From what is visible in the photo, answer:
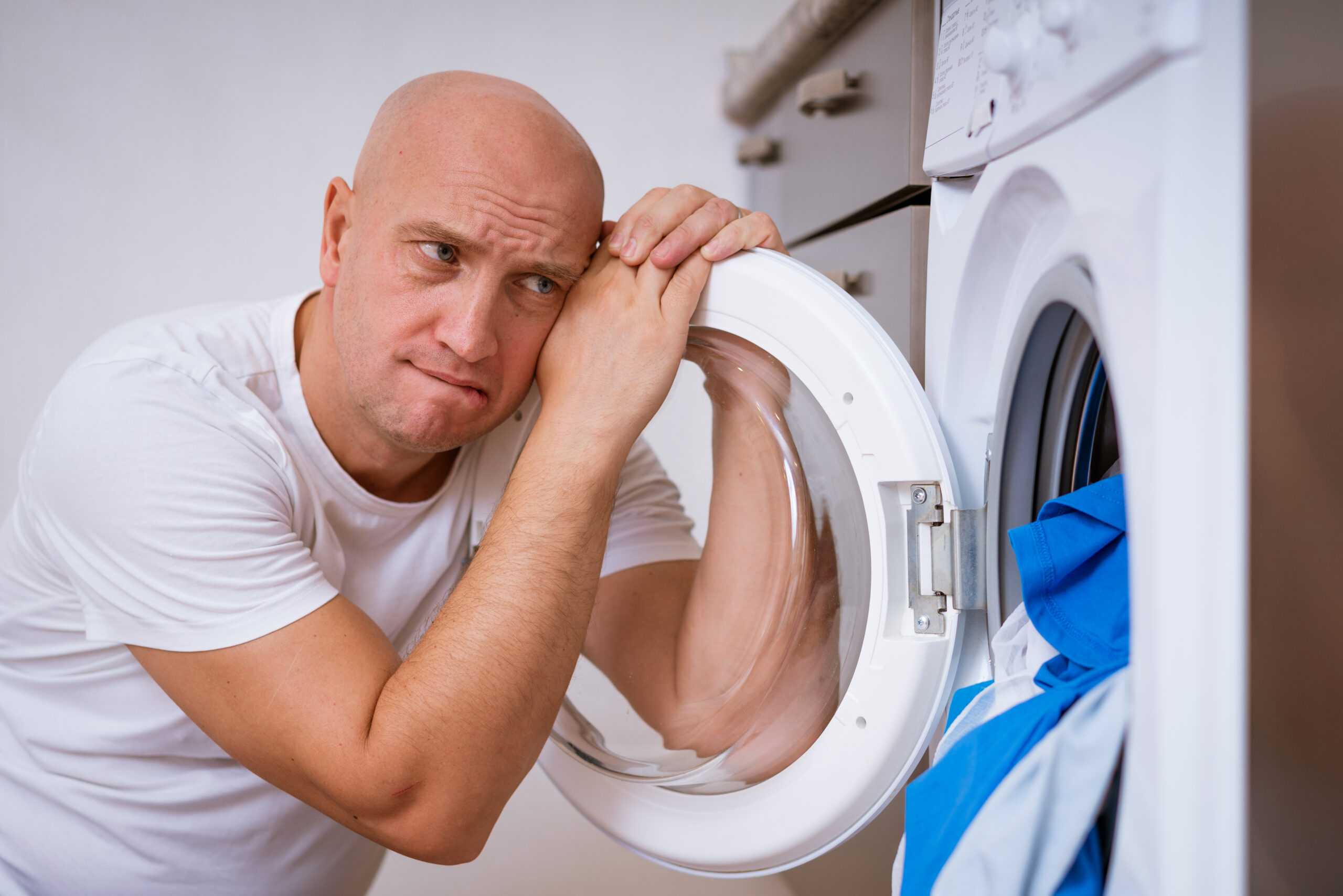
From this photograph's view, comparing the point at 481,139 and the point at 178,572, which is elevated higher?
the point at 481,139

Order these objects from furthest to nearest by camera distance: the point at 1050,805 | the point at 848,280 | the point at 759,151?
the point at 759,151 → the point at 848,280 → the point at 1050,805

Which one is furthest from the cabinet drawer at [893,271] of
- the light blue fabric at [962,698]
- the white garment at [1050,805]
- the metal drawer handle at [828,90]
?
the white garment at [1050,805]

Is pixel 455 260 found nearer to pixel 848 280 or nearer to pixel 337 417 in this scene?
pixel 337 417

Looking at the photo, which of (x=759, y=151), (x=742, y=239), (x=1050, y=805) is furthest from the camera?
(x=759, y=151)

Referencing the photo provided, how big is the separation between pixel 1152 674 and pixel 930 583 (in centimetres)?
35

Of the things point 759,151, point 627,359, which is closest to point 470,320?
point 627,359

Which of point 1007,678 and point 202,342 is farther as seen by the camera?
point 202,342

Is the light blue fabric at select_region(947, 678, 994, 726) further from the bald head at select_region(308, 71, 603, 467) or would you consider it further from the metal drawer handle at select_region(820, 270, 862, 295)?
the metal drawer handle at select_region(820, 270, 862, 295)

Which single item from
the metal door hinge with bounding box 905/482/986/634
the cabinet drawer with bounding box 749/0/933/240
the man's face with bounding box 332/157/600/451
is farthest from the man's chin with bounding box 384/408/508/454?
the cabinet drawer with bounding box 749/0/933/240

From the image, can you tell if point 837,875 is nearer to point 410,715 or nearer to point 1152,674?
point 410,715

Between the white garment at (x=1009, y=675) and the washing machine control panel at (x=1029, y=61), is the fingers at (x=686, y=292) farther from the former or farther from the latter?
the white garment at (x=1009, y=675)

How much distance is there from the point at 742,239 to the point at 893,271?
38 cm

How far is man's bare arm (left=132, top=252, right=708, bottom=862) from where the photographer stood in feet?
2.51

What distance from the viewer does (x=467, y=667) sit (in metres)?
0.78
